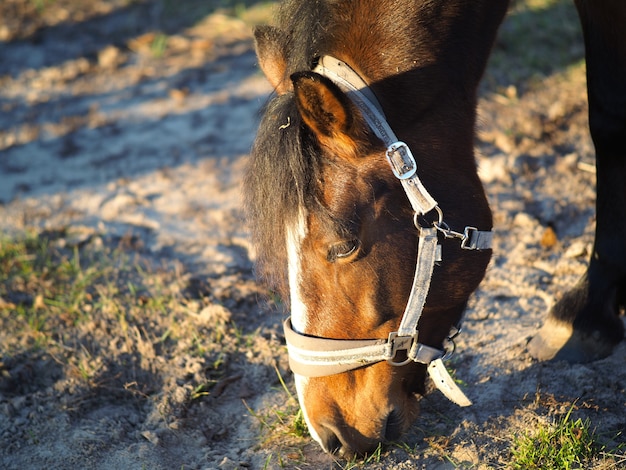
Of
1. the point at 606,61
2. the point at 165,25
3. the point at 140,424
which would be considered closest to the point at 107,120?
the point at 165,25

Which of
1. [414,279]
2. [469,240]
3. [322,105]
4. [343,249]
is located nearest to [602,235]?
[469,240]

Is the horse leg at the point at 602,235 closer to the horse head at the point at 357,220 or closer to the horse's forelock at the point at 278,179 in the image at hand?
the horse head at the point at 357,220

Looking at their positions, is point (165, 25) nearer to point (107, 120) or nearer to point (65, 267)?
point (107, 120)

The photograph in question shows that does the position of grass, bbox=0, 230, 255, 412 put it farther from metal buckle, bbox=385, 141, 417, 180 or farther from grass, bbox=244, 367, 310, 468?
metal buckle, bbox=385, 141, 417, 180

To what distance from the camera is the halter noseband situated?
1.89 m

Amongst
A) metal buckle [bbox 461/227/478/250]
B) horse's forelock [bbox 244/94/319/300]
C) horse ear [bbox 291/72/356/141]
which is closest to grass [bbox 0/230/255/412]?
horse's forelock [bbox 244/94/319/300]

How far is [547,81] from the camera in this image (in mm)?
4707

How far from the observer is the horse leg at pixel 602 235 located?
244 centimetres

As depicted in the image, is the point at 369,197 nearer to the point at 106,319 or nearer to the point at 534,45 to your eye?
the point at 106,319

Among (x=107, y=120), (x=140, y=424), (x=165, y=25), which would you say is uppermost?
(x=165, y=25)

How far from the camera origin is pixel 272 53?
83.5 inches

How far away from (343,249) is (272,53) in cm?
72

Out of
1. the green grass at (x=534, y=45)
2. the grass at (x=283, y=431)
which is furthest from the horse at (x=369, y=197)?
the green grass at (x=534, y=45)

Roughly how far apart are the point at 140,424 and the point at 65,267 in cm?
122
